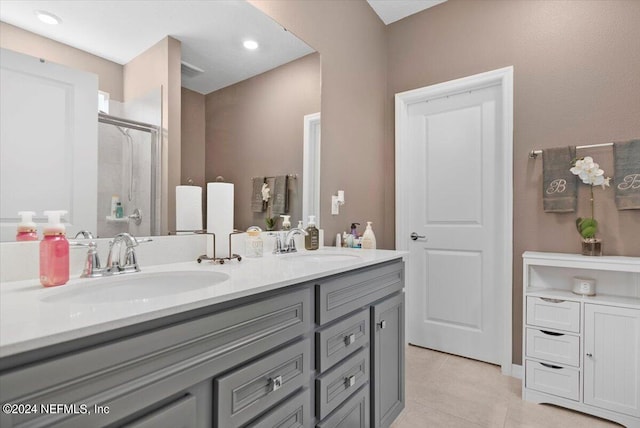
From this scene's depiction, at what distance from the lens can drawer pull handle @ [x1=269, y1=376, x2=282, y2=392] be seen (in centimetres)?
93

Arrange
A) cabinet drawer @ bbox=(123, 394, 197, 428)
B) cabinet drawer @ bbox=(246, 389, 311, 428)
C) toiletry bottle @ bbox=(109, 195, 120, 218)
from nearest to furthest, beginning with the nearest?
cabinet drawer @ bbox=(123, 394, 197, 428), cabinet drawer @ bbox=(246, 389, 311, 428), toiletry bottle @ bbox=(109, 195, 120, 218)

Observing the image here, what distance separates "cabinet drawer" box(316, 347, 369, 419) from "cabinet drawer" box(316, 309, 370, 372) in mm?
34

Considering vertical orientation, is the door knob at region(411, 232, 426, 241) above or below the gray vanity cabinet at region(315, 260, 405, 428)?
above

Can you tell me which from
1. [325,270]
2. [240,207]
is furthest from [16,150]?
[325,270]

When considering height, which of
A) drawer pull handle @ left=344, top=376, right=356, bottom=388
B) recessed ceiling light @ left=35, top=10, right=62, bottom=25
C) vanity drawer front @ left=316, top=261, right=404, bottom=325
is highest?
recessed ceiling light @ left=35, top=10, right=62, bottom=25

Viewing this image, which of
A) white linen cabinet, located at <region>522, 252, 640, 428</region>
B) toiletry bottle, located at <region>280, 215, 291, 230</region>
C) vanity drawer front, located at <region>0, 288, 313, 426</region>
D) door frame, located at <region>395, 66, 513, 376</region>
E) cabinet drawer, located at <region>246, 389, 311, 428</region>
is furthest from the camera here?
door frame, located at <region>395, 66, 513, 376</region>

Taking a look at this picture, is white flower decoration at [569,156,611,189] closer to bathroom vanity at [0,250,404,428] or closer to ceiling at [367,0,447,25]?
bathroom vanity at [0,250,404,428]

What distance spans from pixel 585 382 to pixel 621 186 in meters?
1.14

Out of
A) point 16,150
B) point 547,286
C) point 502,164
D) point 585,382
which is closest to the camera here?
point 16,150

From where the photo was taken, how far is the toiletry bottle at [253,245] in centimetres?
155

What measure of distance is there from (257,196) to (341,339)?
813 millimetres

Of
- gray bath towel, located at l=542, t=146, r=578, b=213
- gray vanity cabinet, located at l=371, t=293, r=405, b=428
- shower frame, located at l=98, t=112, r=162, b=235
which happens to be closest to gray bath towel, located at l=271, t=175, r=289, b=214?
shower frame, located at l=98, t=112, r=162, b=235

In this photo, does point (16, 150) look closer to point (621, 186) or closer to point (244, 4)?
point (244, 4)

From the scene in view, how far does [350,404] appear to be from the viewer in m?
1.30
